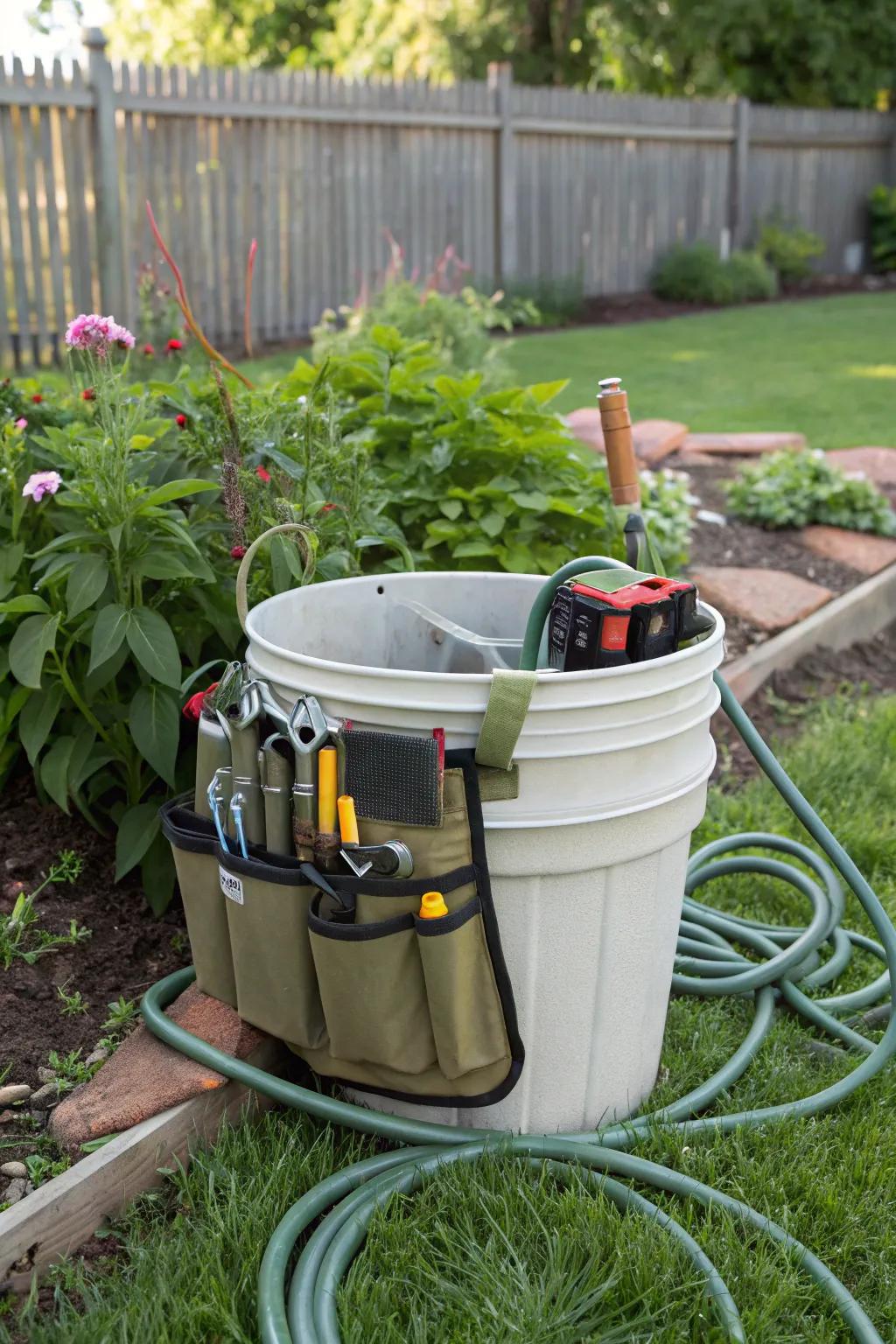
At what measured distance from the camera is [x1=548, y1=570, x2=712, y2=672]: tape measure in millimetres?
1860

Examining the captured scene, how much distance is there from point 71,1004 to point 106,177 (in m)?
7.62

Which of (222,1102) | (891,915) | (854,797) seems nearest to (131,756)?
(222,1102)

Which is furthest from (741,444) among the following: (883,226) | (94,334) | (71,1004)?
(883,226)

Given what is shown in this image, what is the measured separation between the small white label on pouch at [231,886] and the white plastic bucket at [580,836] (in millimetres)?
281

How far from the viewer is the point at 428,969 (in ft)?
5.82

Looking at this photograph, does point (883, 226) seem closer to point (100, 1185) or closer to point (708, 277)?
point (708, 277)

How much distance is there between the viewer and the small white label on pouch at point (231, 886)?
1897 millimetres

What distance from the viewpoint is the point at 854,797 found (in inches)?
131

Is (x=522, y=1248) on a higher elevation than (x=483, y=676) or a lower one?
lower

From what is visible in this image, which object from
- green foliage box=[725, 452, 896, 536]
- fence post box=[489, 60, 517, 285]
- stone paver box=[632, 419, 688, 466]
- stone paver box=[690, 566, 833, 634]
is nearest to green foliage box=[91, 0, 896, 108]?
fence post box=[489, 60, 517, 285]

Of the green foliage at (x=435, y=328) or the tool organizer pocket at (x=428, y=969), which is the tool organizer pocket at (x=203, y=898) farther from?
the green foliage at (x=435, y=328)

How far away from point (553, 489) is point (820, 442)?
3.86 metres

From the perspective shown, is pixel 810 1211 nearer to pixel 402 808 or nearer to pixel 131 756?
pixel 402 808

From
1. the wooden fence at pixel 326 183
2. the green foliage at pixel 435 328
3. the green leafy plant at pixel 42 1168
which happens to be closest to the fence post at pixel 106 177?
the wooden fence at pixel 326 183
